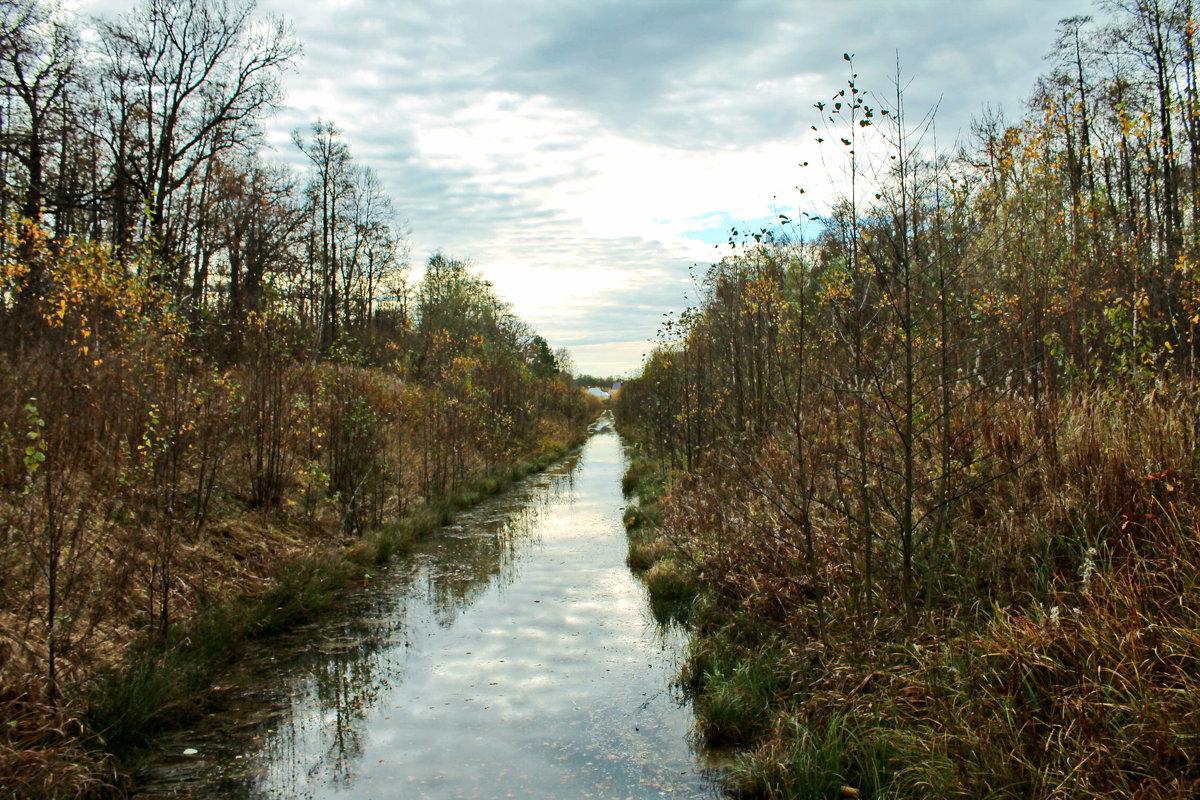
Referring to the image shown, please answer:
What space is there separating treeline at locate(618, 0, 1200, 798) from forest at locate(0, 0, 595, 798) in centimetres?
383

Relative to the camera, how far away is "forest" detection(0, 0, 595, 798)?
178 inches

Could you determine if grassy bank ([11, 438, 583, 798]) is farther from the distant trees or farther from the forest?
the distant trees

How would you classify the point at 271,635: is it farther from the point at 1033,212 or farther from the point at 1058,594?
the point at 1033,212

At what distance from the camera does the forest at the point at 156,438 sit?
178 inches

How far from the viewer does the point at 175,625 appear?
5898 mm

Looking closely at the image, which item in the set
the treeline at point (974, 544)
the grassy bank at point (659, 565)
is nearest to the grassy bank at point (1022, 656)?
the treeline at point (974, 544)

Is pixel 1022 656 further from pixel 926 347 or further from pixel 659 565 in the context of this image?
pixel 659 565

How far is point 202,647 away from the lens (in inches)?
227

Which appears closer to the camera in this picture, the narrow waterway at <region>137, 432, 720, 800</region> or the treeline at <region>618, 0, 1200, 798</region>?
the treeline at <region>618, 0, 1200, 798</region>

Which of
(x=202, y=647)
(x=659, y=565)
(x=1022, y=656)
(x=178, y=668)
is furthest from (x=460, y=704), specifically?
(x=1022, y=656)

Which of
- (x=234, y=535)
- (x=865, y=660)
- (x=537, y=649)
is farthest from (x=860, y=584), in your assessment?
(x=234, y=535)

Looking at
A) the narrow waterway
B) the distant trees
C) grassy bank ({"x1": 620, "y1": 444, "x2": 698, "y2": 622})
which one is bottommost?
the narrow waterway

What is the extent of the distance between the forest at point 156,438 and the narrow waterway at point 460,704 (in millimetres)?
459

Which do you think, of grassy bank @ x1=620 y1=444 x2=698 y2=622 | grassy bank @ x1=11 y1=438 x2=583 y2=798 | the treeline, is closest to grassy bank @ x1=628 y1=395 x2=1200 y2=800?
the treeline
